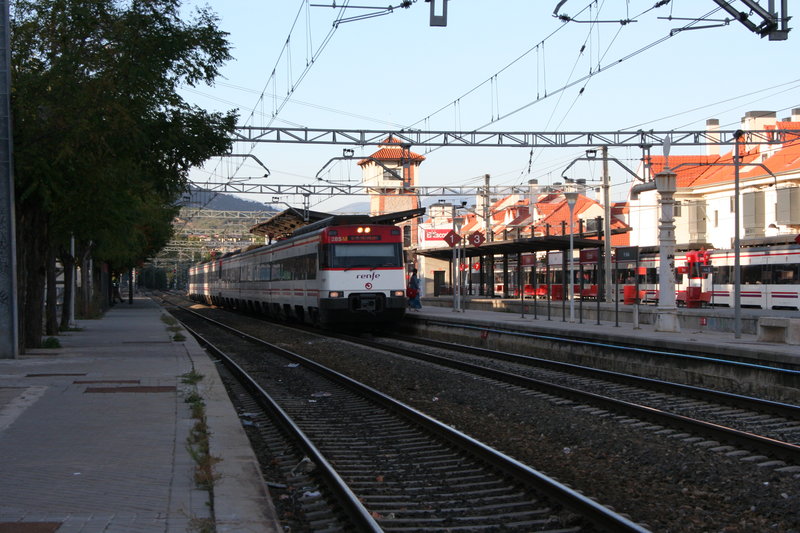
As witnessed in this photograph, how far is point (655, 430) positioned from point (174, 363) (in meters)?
10.4

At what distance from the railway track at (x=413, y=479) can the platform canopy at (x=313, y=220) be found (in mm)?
15917

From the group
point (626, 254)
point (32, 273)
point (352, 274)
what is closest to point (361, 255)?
point (352, 274)

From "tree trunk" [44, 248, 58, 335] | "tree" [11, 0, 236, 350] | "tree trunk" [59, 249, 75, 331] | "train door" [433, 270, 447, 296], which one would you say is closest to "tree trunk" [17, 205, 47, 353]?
"tree" [11, 0, 236, 350]

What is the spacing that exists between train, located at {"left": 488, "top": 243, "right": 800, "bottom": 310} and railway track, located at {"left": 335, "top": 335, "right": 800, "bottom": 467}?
18.3 metres

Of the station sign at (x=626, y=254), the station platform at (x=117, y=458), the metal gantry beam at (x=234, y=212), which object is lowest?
the station platform at (x=117, y=458)

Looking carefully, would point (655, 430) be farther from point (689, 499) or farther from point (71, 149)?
point (71, 149)

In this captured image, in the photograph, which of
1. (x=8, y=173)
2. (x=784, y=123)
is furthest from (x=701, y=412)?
(x=784, y=123)

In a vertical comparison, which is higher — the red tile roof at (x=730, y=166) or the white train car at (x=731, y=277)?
the red tile roof at (x=730, y=166)

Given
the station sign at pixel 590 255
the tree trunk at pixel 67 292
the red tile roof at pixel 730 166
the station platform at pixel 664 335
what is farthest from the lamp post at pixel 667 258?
the red tile roof at pixel 730 166

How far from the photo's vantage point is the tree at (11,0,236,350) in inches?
690

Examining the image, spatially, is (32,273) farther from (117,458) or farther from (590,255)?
(590,255)

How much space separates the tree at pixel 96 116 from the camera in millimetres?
17516

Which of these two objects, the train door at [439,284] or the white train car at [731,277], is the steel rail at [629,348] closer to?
the white train car at [731,277]

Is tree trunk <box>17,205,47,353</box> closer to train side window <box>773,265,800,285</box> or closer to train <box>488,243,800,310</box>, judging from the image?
train <box>488,243,800,310</box>
